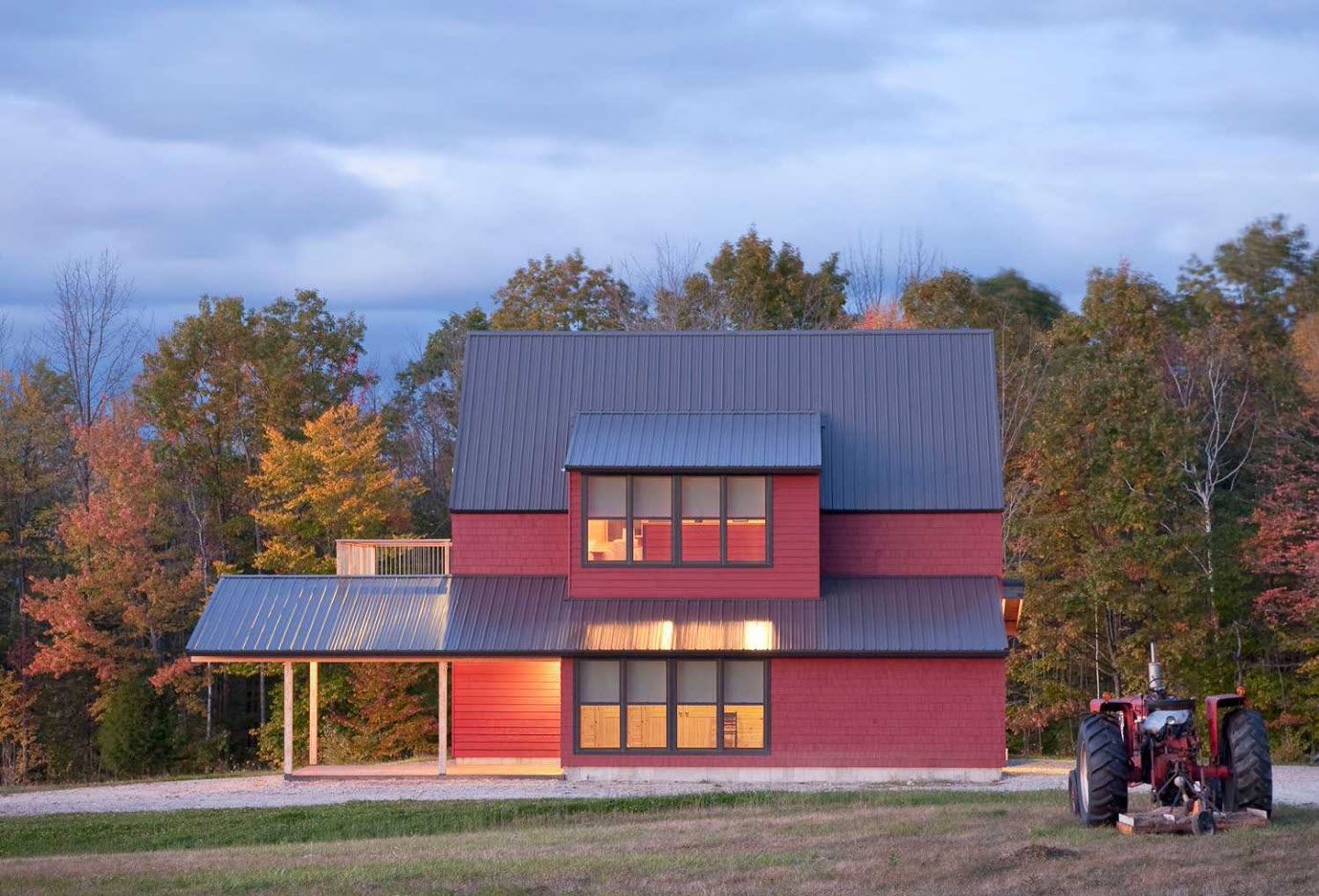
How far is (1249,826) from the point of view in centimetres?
1362

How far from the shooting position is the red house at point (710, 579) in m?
24.1

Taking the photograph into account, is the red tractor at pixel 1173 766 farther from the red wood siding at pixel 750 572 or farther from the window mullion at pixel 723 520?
the window mullion at pixel 723 520

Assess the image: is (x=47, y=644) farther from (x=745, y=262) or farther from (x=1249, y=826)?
(x=1249, y=826)

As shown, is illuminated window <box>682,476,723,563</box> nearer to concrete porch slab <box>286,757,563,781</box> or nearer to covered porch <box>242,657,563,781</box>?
covered porch <box>242,657,563,781</box>

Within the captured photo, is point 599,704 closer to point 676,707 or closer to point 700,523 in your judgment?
point 676,707

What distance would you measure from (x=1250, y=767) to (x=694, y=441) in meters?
12.5

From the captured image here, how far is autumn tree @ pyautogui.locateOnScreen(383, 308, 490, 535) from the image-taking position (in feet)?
153

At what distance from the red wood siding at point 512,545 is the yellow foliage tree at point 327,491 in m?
10.4

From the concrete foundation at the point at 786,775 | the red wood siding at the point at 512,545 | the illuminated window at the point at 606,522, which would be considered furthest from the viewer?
the red wood siding at the point at 512,545

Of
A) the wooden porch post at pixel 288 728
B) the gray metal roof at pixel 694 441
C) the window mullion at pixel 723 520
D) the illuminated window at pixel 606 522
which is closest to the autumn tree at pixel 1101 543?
the gray metal roof at pixel 694 441

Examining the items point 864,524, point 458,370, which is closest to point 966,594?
point 864,524

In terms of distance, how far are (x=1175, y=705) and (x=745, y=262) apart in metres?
35.8

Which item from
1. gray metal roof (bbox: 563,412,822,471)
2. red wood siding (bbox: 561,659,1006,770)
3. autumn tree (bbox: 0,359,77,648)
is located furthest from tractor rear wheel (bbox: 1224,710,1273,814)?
autumn tree (bbox: 0,359,77,648)

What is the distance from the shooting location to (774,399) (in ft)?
88.1
